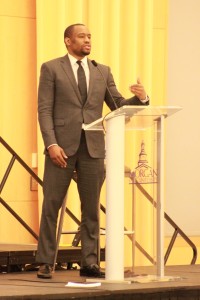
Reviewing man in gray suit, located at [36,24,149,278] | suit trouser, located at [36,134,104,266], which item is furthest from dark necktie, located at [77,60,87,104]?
suit trouser, located at [36,134,104,266]

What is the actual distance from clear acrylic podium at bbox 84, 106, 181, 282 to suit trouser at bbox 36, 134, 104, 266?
380mm

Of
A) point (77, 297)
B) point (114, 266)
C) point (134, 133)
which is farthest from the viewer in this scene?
point (134, 133)

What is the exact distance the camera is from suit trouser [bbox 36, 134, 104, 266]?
489 cm

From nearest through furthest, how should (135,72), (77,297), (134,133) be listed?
(77,297)
(134,133)
(135,72)

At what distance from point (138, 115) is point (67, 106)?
0.56 meters

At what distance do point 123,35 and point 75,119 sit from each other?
3304mm

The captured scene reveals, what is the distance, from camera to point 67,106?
4883 mm

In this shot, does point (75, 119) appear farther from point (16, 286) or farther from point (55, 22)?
point (55, 22)

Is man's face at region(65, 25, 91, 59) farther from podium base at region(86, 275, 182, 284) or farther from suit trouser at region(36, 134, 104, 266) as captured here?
podium base at region(86, 275, 182, 284)

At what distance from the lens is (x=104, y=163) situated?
5.06 m

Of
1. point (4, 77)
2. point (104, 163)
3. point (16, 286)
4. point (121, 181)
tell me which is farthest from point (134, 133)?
point (4, 77)

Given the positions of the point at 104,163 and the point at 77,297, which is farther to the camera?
the point at 104,163

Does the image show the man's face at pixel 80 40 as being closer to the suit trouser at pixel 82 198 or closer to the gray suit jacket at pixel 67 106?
the gray suit jacket at pixel 67 106

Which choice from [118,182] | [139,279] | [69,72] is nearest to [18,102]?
[69,72]
